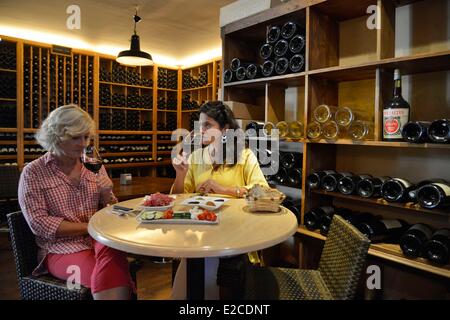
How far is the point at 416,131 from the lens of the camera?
6.09 ft

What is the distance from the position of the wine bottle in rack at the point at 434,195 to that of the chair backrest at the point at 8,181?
422cm

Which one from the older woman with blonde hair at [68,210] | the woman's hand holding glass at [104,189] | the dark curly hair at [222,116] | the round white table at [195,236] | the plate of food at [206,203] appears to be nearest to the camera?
the round white table at [195,236]

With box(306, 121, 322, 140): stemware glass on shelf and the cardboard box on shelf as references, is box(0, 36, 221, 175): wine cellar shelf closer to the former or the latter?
the cardboard box on shelf

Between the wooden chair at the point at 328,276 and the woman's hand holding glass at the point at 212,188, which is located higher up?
the woman's hand holding glass at the point at 212,188

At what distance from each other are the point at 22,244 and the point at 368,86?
7.92ft

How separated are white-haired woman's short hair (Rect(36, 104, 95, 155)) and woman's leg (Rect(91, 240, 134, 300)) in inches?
23.2

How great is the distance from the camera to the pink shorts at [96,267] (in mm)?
1490

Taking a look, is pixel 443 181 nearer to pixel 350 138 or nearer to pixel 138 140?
pixel 350 138

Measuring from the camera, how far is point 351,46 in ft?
8.34

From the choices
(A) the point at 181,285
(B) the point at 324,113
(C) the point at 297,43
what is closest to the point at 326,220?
(B) the point at 324,113

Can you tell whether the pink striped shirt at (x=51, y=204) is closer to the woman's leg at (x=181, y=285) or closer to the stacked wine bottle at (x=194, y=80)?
the woman's leg at (x=181, y=285)

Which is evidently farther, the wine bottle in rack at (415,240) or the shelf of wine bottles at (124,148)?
the shelf of wine bottles at (124,148)

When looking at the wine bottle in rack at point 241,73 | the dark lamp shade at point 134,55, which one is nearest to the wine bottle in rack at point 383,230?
the wine bottle in rack at point 241,73

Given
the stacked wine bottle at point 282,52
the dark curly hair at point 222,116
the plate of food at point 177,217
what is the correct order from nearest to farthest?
the plate of food at point 177,217
the dark curly hair at point 222,116
the stacked wine bottle at point 282,52
